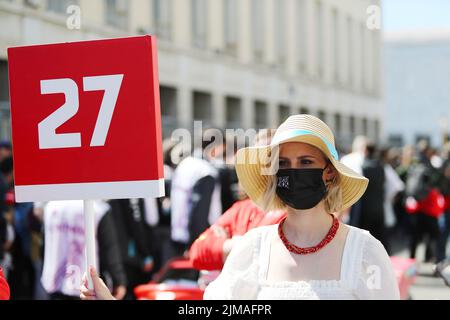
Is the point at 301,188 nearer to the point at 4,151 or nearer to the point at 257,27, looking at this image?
the point at 4,151

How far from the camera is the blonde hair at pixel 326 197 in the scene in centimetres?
282

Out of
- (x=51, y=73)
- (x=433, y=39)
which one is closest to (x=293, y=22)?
(x=51, y=73)

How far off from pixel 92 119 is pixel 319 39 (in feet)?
91.4

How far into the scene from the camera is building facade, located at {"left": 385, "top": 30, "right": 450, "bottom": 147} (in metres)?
56.8

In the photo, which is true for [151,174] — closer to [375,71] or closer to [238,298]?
[238,298]

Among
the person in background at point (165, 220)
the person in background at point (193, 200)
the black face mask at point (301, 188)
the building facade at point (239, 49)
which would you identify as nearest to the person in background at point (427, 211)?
the person in background at point (165, 220)

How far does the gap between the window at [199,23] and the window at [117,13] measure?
4.11 m

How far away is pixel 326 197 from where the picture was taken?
2.80 m

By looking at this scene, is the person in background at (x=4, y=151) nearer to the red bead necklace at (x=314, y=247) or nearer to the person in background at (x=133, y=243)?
the person in background at (x=133, y=243)

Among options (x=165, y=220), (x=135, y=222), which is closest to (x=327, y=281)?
(x=135, y=222)

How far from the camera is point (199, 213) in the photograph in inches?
287

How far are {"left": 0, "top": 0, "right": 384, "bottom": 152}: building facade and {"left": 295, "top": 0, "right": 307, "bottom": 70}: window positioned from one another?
0.03 metres

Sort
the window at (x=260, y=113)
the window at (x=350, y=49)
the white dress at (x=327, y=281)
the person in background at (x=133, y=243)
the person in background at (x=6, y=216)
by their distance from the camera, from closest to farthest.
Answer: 1. the white dress at (x=327, y=281)
2. the person in background at (x=133, y=243)
3. the person in background at (x=6, y=216)
4. the window at (x=260, y=113)
5. the window at (x=350, y=49)

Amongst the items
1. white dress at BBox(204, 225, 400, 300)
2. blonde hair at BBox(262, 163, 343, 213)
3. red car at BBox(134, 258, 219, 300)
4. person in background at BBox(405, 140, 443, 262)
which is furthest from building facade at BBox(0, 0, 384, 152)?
white dress at BBox(204, 225, 400, 300)
